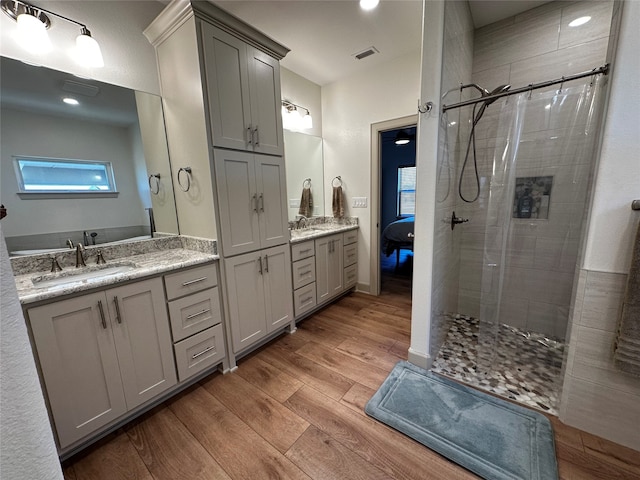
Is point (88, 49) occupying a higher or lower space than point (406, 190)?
higher

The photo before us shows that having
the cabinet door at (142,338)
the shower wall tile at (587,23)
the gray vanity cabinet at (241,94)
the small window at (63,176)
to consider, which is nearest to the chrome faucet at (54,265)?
the small window at (63,176)

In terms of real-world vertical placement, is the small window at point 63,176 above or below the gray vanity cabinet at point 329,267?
above

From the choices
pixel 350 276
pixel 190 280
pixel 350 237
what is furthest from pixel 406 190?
pixel 190 280

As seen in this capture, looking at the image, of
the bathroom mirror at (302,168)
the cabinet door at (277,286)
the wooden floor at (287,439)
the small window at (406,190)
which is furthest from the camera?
the small window at (406,190)

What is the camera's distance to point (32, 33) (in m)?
1.36

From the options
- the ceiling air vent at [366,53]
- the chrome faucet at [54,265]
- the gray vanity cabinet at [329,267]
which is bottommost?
the gray vanity cabinet at [329,267]

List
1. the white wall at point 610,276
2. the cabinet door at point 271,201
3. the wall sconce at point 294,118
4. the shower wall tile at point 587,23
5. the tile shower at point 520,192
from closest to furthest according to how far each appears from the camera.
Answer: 1. the white wall at point 610,276
2. the tile shower at point 520,192
3. the shower wall tile at point 587,23
4. the cabinet door at point 271,201
5. the wall sconce at point 294,118

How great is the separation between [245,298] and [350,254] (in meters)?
1.57

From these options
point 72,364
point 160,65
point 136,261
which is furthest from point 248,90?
point 72,364

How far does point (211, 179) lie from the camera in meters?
1.72

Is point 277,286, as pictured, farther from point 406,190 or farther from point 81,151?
point 406,190

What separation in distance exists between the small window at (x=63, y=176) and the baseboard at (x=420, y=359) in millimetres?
2453

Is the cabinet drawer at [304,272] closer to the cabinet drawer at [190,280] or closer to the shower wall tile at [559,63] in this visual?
the cabinet drawer at [190,280]

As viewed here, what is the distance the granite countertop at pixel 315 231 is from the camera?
252 cm
